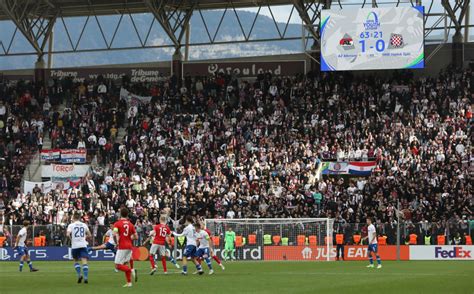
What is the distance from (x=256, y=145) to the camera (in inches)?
2319

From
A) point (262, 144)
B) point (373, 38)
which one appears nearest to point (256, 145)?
point (262, 144)

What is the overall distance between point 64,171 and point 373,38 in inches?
808

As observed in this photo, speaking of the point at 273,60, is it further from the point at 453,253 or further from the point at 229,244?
the point at 453,253

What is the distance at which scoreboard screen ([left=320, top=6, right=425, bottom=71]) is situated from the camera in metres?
56.0

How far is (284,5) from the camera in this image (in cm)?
6500

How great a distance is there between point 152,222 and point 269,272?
59.4 feet

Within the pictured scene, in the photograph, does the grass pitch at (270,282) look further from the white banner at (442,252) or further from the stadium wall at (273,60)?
the stadium wall at (273,60)

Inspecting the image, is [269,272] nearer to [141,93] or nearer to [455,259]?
[455,259]

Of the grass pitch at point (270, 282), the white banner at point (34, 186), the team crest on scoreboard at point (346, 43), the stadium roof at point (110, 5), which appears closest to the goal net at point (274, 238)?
the grass pitch at point (270, 282)

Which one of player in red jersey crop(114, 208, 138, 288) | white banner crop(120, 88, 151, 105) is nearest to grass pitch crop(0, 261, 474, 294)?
player in red jersey crop(114, 208, 138, 288)

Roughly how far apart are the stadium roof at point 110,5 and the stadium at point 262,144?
145 mm

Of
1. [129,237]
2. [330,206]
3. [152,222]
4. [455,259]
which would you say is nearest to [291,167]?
[330,206]

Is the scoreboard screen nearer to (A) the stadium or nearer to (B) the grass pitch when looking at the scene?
(A) the stadium

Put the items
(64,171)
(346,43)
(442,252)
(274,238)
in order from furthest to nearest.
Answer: (64,171)
(346,43)
(274,238)
(442,252)
